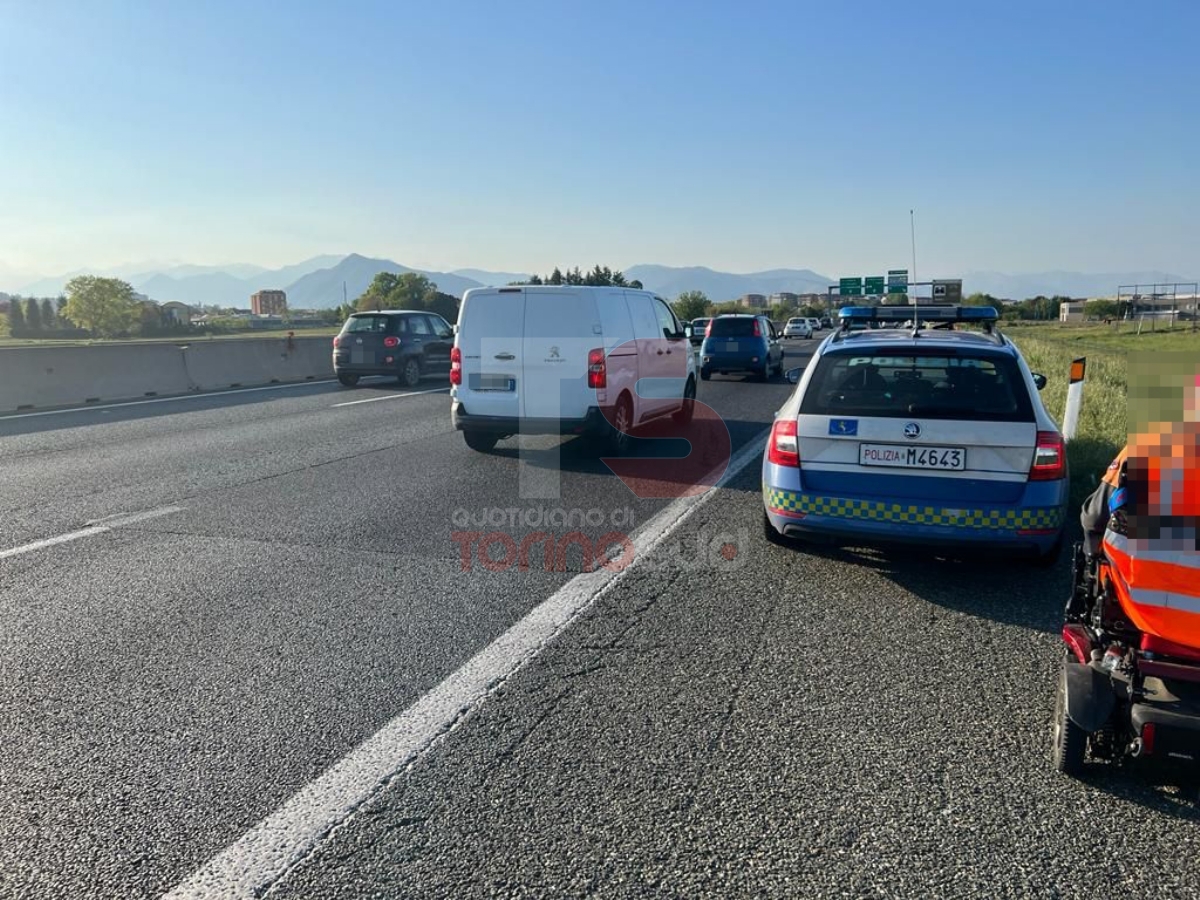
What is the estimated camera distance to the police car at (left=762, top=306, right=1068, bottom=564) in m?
4.97

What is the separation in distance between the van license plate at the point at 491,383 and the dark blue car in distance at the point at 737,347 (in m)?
11.3

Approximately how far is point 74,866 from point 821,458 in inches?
165

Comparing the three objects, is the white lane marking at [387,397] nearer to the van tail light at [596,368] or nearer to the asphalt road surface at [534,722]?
the van tail light at [596,368]

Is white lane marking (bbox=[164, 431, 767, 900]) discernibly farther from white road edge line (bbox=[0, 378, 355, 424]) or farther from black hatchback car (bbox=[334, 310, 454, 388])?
black hatchback car (bbox=[334, 310, 454, 388])

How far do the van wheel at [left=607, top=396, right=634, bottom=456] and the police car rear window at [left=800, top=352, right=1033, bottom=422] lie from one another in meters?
4.29

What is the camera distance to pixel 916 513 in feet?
16.7

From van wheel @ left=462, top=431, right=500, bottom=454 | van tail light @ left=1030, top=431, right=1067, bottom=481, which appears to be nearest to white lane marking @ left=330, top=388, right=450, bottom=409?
van wheel @ left=462, top=431, right=500, bottom=454

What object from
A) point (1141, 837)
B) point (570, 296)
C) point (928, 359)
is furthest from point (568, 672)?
point (570, 296)

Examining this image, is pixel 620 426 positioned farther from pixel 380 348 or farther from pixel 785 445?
pixel 380 348

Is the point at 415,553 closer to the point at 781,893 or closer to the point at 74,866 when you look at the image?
the point at 74,866

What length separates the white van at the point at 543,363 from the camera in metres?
9.43

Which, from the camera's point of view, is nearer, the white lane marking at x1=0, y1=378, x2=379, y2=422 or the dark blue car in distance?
the white lane marking at x1=0, y1=378, x2=379, y2=422

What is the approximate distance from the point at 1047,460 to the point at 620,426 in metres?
5.57

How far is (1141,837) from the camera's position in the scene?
9.07ft
